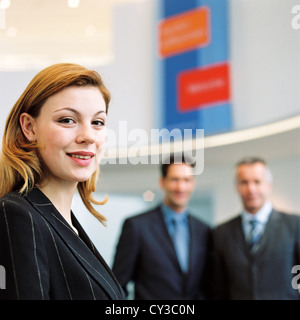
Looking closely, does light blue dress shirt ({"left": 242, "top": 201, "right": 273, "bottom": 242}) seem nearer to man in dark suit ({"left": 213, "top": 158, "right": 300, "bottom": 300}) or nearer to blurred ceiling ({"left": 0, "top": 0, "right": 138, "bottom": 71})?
man in dark suit ({"left": 213, "top": 158, "right": 300, "bottom": 300})

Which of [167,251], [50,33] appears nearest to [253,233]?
[167,251]

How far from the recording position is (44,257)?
68 centimetres

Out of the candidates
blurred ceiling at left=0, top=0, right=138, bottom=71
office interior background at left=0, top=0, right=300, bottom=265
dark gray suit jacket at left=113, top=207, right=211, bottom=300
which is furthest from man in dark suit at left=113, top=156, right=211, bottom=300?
blurred ceiling at left=0, top=0, right=138, bottom=71

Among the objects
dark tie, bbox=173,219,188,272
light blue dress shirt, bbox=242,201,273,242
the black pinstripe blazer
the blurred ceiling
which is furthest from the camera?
light blue dress shirt, bbox=242,201,273,242

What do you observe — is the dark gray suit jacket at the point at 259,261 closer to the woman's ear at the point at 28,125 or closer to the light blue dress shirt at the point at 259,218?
the light blue dress shirt at the point at 259,218

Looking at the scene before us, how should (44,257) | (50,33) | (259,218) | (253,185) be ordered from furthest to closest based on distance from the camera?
(253,185), (259,218), (50,33), (44,257)

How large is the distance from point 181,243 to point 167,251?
12cm

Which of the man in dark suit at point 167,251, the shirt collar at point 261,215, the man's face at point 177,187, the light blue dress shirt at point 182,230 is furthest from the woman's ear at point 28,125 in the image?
the shirt collar at point 261,215

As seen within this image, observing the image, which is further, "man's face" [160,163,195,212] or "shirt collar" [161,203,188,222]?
"man's face" [160,163,195,212]

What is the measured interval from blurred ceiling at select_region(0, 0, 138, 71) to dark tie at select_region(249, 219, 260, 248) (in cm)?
102

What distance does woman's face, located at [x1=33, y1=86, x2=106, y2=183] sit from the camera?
0.72 m

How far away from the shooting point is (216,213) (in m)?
4.71

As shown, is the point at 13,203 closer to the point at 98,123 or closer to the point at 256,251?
the point at 98,123

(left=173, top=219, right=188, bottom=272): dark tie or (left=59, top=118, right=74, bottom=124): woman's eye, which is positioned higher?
(left=59, top=118, right=74, bottom=124): woman's eye
